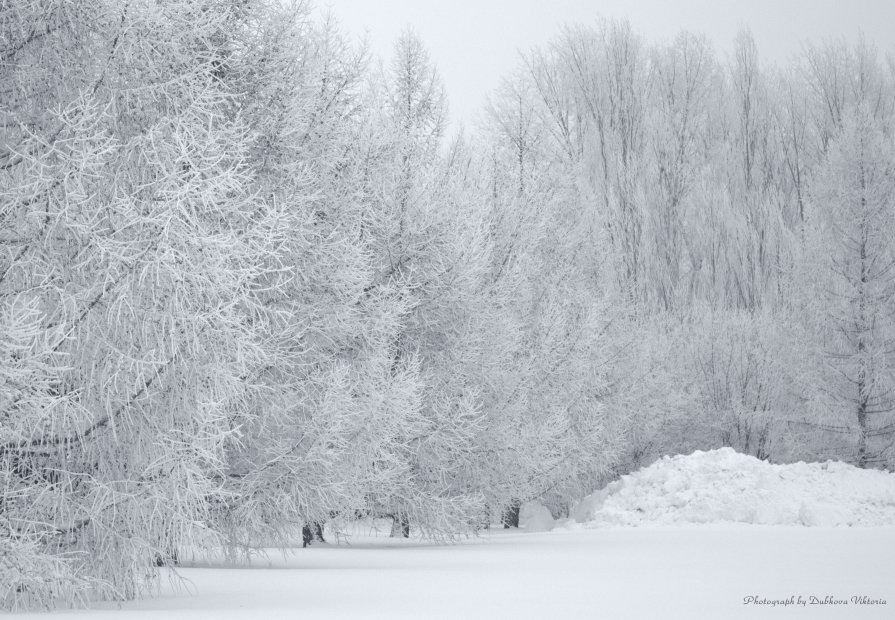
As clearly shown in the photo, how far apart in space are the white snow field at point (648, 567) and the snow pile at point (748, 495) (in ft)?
0.09

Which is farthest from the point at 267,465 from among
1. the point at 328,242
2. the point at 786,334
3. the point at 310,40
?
the point at 786,334

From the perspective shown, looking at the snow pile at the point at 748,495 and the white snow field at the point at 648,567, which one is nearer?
the white snow field at the point at 648,567

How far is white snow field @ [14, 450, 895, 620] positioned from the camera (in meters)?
6.61

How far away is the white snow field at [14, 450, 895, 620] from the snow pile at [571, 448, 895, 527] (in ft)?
0.09

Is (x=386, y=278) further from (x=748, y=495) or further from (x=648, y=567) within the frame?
(x=748, y=495)

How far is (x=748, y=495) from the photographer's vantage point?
19.2 m

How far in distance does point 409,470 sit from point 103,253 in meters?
8.73

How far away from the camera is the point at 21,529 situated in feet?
22.7

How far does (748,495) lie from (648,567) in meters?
9.97

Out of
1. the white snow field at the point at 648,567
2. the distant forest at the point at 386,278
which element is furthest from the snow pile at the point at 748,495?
the distant forest at the point at 386,278

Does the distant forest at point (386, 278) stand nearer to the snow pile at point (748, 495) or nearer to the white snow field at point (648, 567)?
the white snow field at point (648, 567)

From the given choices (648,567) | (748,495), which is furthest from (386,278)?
(748,495)

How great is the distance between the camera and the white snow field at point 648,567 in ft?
21.7

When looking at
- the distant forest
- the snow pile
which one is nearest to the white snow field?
the snow pile
